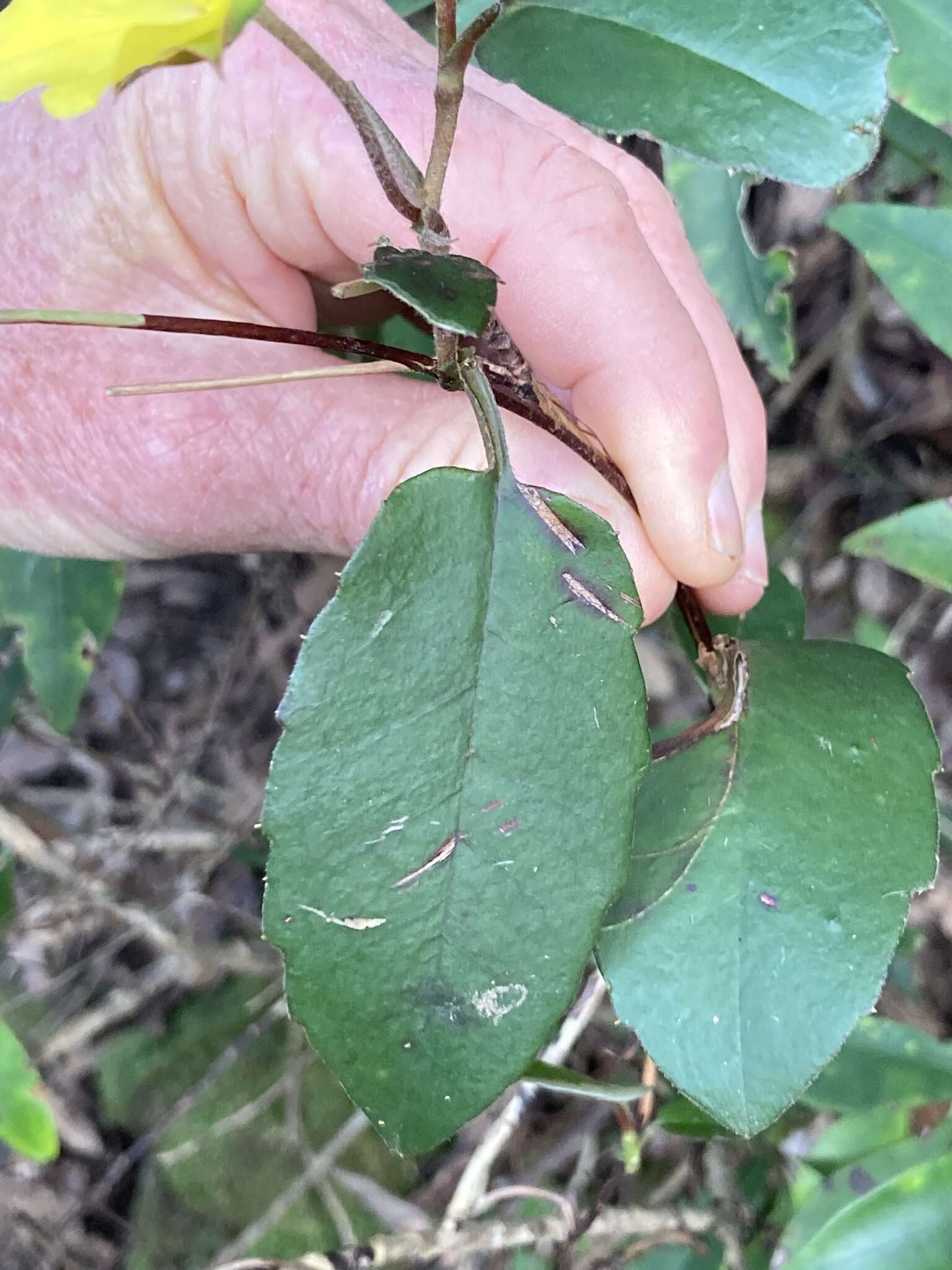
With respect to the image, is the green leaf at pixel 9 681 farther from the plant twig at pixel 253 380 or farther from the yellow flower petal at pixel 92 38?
the yellow flower petal at pixel 92 38

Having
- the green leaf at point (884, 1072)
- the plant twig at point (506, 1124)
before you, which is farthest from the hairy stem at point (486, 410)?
the green leaf at point (884, 1072)

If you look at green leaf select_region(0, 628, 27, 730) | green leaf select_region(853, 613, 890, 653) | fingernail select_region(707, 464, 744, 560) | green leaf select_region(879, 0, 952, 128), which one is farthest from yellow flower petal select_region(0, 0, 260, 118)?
green leaf select_region(853, 613, 890, 653)

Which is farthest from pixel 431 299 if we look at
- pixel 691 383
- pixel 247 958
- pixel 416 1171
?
pixel 416 1171

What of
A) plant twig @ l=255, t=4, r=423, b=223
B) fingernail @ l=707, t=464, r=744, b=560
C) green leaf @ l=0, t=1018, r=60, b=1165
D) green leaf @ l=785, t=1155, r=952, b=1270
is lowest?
green leaf @ l=0, t=1018, r=60, b=1165

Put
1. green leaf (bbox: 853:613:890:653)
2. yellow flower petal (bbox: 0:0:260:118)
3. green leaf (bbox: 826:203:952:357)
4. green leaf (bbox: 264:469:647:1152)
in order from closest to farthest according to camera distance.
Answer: yellow flower petal (bbox: 0:0:260:118), green leaf (bbox: 264:469:647:1152), green leaf (bbox: 826:203:952:357), green leaf (bbox: 853:613:890:653)

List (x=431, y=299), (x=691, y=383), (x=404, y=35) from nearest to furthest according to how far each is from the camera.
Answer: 1. (x=431, y=299)
2. (x=691, y=383)
3. (x=404, y=35)

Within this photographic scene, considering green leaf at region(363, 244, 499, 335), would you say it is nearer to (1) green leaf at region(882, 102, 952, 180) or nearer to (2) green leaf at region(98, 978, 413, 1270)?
(1) green leaf at region(882, 102, 952, 180)

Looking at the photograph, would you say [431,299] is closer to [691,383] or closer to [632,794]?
[632,794]
